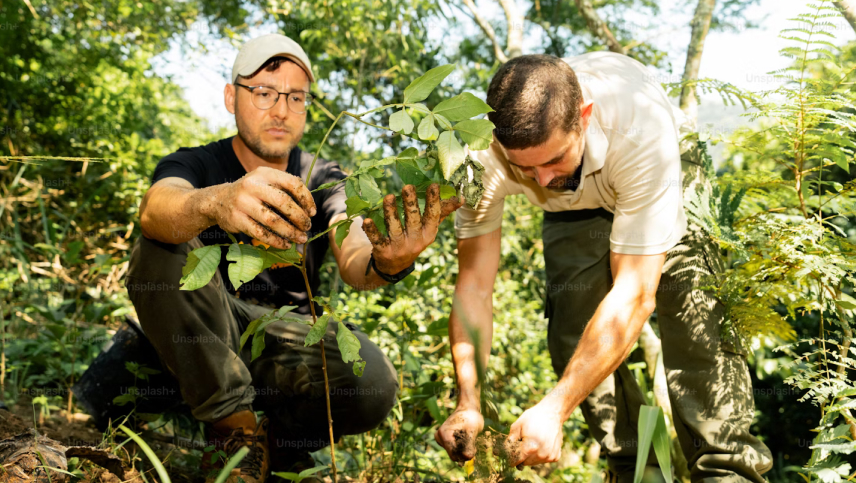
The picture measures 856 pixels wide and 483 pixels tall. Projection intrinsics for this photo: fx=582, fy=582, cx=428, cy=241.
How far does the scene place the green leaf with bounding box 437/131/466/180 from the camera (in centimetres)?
126

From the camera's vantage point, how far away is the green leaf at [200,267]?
1233 mm

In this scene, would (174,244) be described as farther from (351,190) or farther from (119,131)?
(119,131)

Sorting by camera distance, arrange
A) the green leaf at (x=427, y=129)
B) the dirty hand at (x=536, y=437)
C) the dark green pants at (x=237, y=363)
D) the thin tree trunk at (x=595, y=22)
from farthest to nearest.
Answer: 1. the thin tree trunk at (x=595, y=22)
2. the dark green pants at (x=237, y=363)
3. the dirty hand at (x=536, y=437)
4. the green leaf at (x=427, y=129)

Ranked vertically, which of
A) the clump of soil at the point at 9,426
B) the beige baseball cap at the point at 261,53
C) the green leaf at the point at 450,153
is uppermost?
the beige baseball cap at the point at 261,53

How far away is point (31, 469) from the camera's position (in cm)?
137

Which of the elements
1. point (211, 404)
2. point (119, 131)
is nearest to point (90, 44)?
point (119, 131)

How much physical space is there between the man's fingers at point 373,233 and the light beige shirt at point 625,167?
0.82 meters

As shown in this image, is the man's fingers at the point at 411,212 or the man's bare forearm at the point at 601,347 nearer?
the man's fingers at the point at 411,212

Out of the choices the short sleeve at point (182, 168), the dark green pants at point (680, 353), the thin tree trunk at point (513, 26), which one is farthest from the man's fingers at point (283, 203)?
the thin tree trunk at point (513, 26)

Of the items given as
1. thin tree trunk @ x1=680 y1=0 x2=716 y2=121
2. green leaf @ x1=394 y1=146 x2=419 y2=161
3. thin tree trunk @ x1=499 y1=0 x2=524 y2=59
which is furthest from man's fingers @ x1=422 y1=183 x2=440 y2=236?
thin tree trunk @ x1=499 y1=0 x2=524 y2=59

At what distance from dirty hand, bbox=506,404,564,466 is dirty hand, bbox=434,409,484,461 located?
13 cm

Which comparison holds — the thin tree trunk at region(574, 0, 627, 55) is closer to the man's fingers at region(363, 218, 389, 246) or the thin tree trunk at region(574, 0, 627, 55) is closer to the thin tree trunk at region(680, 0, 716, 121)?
the thin tree trunk at region(680, 0, 716, 121)

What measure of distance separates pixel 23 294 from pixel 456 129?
3744 millimetres

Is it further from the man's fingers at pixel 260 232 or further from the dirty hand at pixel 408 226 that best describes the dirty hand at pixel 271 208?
the dirty hand at pixel 408 226
